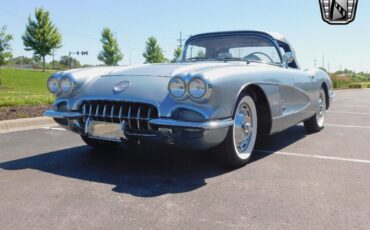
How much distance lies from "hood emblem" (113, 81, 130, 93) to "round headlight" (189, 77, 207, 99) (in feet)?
2.12

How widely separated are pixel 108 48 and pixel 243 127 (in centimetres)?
4560

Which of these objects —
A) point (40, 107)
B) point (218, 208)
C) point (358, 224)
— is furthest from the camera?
point (40, 107)

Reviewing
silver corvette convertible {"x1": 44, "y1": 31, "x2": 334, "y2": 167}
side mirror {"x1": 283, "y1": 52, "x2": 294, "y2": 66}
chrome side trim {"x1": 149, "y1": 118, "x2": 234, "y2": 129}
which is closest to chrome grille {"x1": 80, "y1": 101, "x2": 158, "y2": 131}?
silver corvette convertible {"x1": 44, "y1": 31, "x2": 334, "y2": 167}

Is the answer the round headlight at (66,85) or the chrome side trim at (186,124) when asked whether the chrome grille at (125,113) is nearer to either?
the chrome side trim at (186,124)

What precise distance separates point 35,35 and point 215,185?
37.3 metres

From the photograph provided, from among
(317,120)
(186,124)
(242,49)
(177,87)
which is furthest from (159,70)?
(317,120)

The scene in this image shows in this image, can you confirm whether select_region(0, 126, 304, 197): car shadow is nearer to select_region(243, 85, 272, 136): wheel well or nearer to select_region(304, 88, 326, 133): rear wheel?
select_region(243, 85, 272, 136): wheel well

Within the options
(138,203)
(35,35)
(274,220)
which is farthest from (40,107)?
(35,35)

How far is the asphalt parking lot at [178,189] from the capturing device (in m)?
2.27

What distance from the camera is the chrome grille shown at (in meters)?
3.15

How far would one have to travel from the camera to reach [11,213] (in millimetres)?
2363

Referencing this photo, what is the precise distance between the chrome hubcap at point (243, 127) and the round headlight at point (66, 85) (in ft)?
5.29

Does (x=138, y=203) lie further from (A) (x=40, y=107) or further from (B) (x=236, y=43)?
(A) (x=40, y=107)

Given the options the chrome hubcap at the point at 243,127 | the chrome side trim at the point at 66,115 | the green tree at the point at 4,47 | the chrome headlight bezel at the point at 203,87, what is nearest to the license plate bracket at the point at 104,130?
the chrome side trim at the point at 66,115
